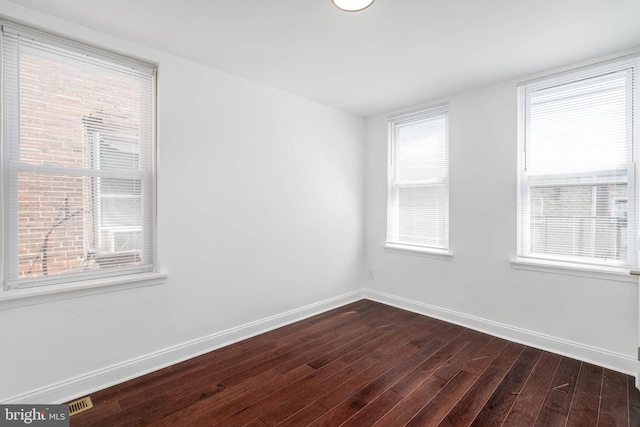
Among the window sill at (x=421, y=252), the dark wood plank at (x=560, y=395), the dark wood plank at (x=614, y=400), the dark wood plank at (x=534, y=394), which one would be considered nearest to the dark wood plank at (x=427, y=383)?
the dark wood plank at (x=534, y=394)

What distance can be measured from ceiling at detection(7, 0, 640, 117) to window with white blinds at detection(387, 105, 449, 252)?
765mm

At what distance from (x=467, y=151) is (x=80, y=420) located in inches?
155

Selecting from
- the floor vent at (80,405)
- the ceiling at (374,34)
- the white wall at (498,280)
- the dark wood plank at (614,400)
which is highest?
the ceiling at (374,34)

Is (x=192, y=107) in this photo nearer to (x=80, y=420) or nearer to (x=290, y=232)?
(x=290, y=232)

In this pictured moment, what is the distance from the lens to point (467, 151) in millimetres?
3252

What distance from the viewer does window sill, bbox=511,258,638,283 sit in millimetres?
2387

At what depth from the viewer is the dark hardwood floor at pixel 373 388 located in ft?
6.15

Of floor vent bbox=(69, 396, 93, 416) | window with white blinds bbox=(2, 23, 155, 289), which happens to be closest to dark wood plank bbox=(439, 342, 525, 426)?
floor vent bbox=(69, 396, 93, 416)

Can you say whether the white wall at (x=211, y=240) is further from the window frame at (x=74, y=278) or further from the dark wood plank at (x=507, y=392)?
the dark wood plank at (x=507, y=392)

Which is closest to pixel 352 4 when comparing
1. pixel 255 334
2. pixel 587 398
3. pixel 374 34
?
pixel 374 34

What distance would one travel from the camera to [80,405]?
6.47 ft

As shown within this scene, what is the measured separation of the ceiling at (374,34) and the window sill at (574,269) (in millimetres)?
1783

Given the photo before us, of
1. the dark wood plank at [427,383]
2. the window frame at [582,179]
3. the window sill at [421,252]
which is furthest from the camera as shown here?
the window sill at [421,252]

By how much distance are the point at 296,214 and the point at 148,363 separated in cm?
194
